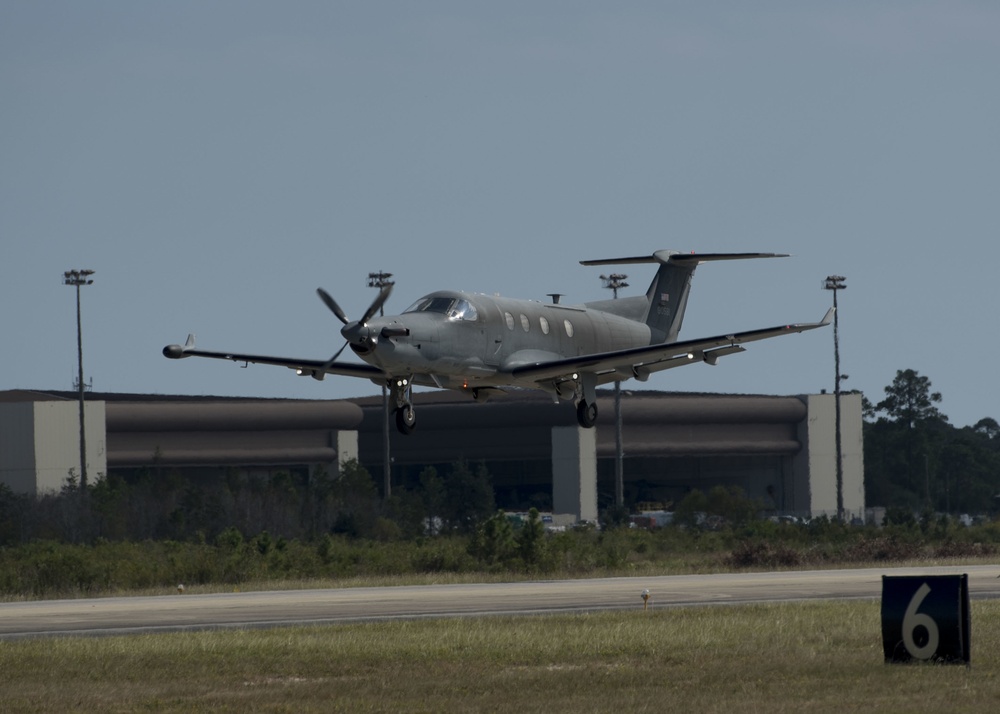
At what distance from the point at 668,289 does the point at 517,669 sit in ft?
68.3

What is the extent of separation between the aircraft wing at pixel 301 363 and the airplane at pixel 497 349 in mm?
24

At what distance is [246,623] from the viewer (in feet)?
119

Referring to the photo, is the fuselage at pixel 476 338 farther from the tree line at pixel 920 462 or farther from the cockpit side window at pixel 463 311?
the tree line at pixel 920 462

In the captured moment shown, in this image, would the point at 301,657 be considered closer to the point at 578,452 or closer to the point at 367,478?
the point at 367,478

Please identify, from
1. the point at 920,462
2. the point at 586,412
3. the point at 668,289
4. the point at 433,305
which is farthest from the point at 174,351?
the point at 920,462

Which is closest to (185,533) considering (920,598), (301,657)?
(301,657)

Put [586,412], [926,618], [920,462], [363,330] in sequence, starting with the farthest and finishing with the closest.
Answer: [920,462] → [586,412] → [363,330] → [926,618]

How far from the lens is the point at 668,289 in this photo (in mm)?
45156

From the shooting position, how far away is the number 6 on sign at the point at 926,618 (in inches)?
914

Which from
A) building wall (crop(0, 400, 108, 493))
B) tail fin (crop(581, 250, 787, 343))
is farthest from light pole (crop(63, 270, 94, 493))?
tail fin (crop(581, 250, 787, 343))

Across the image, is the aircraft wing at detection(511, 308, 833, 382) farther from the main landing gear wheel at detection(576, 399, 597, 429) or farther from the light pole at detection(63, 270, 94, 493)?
the light pole at detection(63, 270, 94, 493)

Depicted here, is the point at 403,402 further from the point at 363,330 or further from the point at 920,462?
the point at 920,462

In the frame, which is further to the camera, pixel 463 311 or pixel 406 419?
pixel 463 311

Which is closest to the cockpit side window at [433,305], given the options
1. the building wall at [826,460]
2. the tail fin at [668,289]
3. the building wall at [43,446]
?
the tail fin at [668,289]
